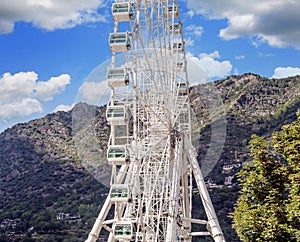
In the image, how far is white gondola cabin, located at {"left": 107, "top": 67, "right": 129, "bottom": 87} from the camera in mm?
27422

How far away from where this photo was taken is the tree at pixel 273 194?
69.3ft

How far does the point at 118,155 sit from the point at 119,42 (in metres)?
5.50

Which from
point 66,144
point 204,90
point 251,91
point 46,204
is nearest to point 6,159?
point 66,144

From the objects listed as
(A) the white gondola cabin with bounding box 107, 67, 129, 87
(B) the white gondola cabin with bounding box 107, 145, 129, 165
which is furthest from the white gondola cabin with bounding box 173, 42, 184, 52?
(B) the white gondola cabin with bounding box 107, 145, 129, 165

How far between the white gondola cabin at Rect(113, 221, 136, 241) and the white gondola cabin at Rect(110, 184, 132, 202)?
1.55m

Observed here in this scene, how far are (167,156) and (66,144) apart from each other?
400ft

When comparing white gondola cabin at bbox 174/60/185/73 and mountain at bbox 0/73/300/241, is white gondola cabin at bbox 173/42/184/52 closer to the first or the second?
white gondola cabin at bbox 174/60/185/73

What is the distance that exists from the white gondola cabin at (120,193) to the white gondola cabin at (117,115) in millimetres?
3066

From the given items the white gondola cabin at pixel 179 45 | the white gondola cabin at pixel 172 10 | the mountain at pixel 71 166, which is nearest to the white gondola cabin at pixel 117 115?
the white gondola cabin at pixel 179 45

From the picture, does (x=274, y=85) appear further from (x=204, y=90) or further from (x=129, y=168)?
(x=129, y=168)

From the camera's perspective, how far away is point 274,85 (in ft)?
483

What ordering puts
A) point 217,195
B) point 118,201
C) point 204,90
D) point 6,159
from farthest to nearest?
point 6,159
point 217,195
point 204,90
point 118,201

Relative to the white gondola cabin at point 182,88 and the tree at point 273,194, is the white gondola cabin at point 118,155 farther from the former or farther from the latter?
the white gondola cabin at point 182,88

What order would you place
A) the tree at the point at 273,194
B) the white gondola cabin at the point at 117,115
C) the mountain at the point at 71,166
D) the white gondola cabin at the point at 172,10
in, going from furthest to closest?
the mountain at the point at 71,166, the white gondola cabin at the point at 172,10, the white gondola cabin at the point at 117,115, the tree at the point at 273,194
